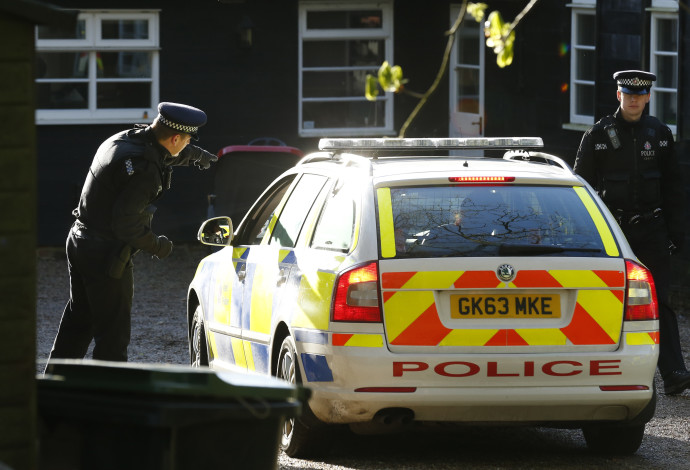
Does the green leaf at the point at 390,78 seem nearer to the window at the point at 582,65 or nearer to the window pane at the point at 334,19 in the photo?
the window at the point at 582,65

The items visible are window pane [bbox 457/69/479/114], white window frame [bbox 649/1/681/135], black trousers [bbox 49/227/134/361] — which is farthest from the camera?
window pane [bbox 457/69/479/114]

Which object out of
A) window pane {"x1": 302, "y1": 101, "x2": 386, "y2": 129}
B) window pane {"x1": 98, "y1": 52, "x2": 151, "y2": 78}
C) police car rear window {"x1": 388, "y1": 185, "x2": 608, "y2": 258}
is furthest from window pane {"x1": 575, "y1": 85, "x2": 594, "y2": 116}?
police car rear window {"x1": 388, "y1": 185, "x2": 608, "y2": 258}

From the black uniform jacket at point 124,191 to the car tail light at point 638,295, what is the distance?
251 cm

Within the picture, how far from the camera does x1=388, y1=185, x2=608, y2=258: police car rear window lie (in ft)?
22.4

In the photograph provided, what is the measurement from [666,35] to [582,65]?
236cm

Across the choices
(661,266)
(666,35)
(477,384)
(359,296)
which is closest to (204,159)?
(359,296)

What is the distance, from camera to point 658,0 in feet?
48.7

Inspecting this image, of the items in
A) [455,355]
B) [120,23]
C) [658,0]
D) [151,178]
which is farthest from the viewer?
[120,23]

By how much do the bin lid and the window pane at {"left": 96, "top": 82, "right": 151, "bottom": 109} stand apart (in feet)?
45.2

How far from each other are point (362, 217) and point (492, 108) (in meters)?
12.8

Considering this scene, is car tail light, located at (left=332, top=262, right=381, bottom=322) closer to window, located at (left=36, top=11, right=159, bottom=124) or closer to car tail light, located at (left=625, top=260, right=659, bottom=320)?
car tail light, located at (left=625, top=260, right=659, bottom=320)

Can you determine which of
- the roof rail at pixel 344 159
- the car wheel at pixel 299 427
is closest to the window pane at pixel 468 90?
the roof rail at pixel 344 159

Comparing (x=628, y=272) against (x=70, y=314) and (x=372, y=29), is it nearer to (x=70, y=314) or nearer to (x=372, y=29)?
(x=70, y=314)

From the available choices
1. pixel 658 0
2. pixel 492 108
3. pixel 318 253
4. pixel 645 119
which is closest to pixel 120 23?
pixel 492 108
